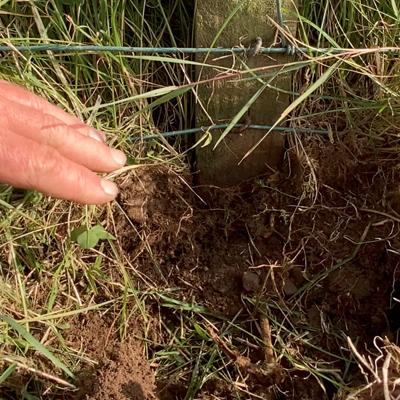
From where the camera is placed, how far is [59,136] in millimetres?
1698

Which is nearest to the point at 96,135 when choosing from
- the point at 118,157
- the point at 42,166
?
the point at 118,157

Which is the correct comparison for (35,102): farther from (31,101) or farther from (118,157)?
(118,157)

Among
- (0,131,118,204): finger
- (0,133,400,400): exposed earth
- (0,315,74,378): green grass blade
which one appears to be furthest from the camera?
(0,133,400,400): exposed earth

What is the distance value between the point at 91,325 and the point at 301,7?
1.03 meters

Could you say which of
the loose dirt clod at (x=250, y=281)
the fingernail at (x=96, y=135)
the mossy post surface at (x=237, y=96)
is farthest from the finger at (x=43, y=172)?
the loose dirt clod at (x=250, y=281)

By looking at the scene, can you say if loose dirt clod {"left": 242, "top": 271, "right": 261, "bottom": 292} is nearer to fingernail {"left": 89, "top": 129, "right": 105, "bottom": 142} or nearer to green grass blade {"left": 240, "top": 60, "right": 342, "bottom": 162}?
green grass blade {"left": 240, "top": 60, "right": 342, "bottom": 162}

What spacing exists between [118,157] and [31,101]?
252mm

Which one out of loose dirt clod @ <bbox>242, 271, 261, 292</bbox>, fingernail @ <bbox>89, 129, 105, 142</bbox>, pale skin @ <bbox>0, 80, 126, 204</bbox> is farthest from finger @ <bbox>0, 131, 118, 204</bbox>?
loose dirt clod @ <bbox>242, 271, 261, 292</bbox>

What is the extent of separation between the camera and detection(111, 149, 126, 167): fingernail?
1.79 metres

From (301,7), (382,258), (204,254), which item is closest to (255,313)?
(204,254)

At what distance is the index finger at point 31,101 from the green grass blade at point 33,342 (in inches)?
20.1

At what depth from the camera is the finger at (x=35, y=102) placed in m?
1.73

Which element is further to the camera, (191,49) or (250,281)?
(250,281)

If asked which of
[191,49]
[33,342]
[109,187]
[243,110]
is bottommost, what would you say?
[33,342]
